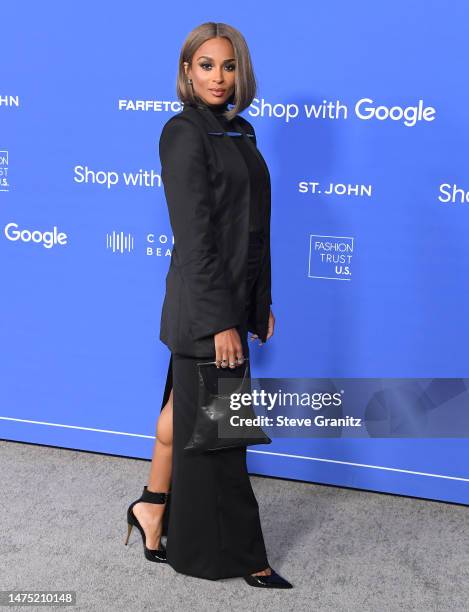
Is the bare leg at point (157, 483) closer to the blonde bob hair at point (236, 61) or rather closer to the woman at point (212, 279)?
the woman at point (212, 279)

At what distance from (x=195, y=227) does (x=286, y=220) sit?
0.92m

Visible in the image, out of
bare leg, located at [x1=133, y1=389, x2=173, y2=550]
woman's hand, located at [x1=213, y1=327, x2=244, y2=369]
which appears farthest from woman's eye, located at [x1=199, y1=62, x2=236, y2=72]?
bare leg, located at [x1=133, y1=389, x2=173, y2=550]

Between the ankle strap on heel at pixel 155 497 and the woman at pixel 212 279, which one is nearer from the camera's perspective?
the woman at pixel 212 279

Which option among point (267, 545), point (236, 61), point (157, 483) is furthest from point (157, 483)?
point (236, 61)

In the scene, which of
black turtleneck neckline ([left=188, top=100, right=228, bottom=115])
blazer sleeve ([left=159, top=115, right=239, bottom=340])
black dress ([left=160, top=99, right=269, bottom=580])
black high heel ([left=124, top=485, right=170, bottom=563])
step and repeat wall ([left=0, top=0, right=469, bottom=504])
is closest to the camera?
blazer sleeve ([left=159, top=115, right=239, bottom=340])

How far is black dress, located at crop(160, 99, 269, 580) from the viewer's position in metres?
2.25

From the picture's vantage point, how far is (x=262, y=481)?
123 inches

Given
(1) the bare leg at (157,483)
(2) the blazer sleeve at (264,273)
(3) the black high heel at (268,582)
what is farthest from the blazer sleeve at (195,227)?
(3) the black high heel at (268,582)

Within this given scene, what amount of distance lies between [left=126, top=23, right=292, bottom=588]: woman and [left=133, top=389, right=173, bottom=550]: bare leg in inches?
0.4

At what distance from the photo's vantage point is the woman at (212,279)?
6.73 feet

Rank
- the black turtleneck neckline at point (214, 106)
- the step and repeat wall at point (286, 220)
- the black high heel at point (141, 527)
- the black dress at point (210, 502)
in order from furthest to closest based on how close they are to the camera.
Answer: the step and repeat wall at point (286, 220) → the black high heel at point (141, 527) → the black dress at point (210, 502) → the black turtleneck neckline at point (214, 106)

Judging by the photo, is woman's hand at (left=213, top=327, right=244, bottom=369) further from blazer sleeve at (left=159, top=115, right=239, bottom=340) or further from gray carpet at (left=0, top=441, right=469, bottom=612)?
gray carpet at (left=0, top=441, right=469, bottom=612)

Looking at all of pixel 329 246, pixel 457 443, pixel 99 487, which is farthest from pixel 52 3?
pixel 457 443

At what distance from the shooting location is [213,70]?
6.82 feet
